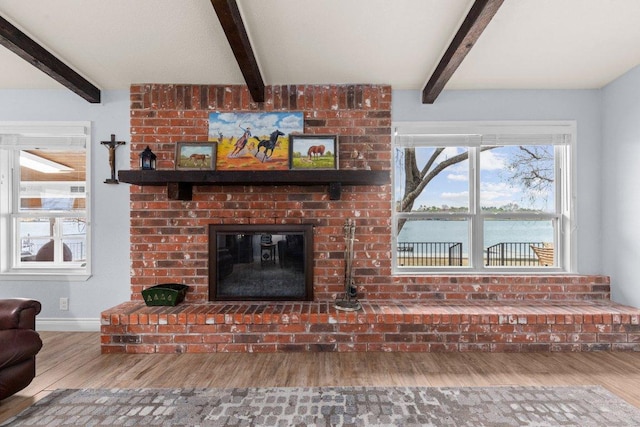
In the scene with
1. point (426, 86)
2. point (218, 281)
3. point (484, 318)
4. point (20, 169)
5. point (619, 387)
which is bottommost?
point (619, 387)

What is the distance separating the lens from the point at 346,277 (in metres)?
3.22

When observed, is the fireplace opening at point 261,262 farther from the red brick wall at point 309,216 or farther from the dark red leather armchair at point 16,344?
the dark red leather armchair at point 16,344

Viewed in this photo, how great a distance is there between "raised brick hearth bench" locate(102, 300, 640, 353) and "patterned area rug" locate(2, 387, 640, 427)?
24.3 inches

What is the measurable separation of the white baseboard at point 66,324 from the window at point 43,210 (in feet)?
1.59

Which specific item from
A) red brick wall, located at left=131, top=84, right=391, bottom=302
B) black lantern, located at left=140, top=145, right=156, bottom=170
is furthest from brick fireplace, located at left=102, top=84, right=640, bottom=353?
black lantern, located at left=140, top=145, right=156, bottom=170

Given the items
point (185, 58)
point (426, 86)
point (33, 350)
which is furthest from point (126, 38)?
point (426, 86)

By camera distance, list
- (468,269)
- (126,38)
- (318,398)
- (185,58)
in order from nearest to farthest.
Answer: (318,398)
(126,38)
(185,58)
(468,269)

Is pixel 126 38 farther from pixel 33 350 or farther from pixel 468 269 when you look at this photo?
pixel 468 269

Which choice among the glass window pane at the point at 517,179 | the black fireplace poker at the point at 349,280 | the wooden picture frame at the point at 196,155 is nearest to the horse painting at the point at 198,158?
the wooden picture frame at the point at 196,155

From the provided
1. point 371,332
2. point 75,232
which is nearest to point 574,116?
point 371,332

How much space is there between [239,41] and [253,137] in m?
1.07

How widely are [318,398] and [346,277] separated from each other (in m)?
1.26

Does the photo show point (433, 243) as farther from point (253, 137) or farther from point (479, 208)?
point (253, 137)

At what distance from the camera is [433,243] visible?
3.49m
